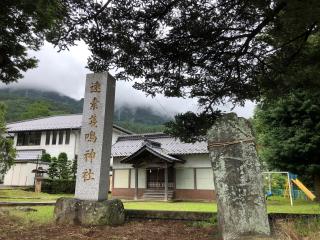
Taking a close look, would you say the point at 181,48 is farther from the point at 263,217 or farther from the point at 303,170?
the point at 303,170

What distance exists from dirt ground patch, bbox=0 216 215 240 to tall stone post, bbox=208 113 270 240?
805 mm

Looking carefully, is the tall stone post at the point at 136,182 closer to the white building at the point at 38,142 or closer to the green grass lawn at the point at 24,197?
the green grass lawn at the point at 24,197

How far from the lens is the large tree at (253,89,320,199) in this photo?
48.9 feet

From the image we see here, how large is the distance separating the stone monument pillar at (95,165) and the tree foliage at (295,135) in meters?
8.83

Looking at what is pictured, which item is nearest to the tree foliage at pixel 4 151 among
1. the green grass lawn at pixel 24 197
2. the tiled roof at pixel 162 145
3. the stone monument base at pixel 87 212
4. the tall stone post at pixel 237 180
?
the green grass lawn at pixel 24 197

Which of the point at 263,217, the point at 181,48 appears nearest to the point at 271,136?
the point at 181,48

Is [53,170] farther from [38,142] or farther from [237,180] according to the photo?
[237,180]

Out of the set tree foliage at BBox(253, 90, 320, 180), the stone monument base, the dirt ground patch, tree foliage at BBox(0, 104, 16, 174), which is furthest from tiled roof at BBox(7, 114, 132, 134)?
the dirt ground patch

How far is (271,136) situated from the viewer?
16.6m

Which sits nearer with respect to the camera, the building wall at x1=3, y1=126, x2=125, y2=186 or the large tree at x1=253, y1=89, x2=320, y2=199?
the large tree at x1=253, y1=89, x2=320, y2=199

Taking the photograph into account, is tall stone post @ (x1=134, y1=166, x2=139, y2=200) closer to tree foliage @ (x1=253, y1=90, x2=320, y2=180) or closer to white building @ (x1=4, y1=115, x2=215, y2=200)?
white building @ (x1=4, y1=115, x2=215, y2=200)

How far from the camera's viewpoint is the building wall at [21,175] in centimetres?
2922

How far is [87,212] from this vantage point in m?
6.45

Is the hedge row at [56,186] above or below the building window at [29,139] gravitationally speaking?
below
